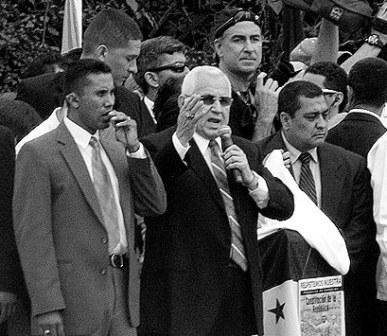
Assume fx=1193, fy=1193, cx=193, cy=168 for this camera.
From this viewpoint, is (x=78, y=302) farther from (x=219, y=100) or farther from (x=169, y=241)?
(x=219, y=100)

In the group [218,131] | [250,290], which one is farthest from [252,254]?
[218,131]

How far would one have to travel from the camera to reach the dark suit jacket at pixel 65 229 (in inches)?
224

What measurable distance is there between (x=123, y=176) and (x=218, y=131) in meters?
0.55

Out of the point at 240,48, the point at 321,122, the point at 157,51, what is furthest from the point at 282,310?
the point at 157,51

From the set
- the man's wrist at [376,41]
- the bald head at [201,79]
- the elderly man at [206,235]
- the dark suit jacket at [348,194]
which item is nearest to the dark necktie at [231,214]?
A: the elderly man at [206,235]

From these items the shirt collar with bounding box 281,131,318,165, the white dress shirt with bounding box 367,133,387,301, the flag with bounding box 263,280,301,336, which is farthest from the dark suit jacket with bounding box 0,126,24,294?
the white dress shirt with bounding box 367,133,387,301

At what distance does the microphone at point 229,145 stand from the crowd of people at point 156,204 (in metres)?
0.01

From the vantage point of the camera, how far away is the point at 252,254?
627cm

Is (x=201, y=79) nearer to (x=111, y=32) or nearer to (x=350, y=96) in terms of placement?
(x=111, y=32)

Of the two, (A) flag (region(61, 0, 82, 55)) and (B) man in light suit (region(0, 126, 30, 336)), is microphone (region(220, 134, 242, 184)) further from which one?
(A) flag (region(61, 0, 82, 55))

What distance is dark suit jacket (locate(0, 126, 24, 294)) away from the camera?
19.5ft

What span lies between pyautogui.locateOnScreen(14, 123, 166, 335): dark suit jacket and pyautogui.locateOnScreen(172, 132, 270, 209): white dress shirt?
0.18 metres

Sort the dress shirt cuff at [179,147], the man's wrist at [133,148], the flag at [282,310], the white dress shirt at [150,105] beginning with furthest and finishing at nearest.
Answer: the white dress shirt at [150,105], the flag at [282,310], the dress shirt cuff at [179,147], the man's wrist at [133,148]

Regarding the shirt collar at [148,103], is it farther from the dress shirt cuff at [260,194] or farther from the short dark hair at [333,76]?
the dress shirt cuff at [260,194]
